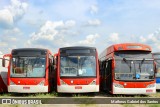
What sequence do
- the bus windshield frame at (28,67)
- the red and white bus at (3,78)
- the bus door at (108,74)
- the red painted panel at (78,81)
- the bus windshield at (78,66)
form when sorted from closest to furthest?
1. the red painted panel at (78,81)
2. the bus windshield at (78,66)
3. the bus windshield frame at (28,67)
4. the bus door at (108,74)
5. the red and white bus at (3,78)

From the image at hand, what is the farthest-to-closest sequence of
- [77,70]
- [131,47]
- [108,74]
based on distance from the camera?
[108,74] < [131,47] < [77,70]

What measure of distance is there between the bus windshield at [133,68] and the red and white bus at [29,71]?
412 cm

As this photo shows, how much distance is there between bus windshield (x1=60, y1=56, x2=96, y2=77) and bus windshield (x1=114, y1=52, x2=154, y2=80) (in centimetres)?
139

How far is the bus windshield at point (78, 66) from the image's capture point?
20264mm

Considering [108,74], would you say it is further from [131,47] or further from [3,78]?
[3,78]

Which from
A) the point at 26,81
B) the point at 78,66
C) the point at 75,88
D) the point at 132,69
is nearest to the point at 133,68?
the point at 132,69

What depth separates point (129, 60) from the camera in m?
20.3

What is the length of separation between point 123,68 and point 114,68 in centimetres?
53

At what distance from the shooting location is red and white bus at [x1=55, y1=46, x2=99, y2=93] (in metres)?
20.0

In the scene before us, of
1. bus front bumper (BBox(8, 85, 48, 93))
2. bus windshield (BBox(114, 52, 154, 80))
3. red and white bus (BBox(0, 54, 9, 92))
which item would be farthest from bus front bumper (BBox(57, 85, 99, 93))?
red and white bus (BBox(0, 54, 9, 92))

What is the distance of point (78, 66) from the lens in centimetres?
2038

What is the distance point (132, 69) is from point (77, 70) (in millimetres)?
3112

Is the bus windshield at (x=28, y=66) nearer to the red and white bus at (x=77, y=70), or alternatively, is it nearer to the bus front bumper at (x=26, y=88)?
the bus front bumper at (x=26, y=88)

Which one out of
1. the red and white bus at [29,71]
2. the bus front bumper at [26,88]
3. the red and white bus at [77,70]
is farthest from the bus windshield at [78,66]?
the bus front bumper at [26,88]
